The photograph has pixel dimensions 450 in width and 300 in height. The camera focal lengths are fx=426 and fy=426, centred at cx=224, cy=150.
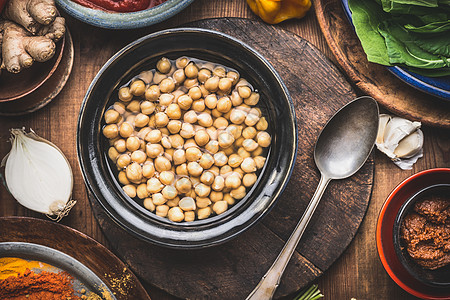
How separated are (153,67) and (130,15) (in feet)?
0.53

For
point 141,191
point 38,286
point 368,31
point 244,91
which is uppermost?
point 368,31

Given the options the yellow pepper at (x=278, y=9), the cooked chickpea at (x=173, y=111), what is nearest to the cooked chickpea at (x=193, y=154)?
the cooked chickpea at (x=173, y=111)

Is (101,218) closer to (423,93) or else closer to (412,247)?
(412,247)

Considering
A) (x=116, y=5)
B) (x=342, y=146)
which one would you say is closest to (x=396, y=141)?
(x=342, y=146)

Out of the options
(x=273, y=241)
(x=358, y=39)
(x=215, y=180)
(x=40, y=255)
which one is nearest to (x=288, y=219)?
(x=273, y=241)

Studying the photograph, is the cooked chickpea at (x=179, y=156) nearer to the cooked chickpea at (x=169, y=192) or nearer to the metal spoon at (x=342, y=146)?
the cooked chickpea at (x=169, y=192)

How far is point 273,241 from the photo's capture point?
49.6 inches

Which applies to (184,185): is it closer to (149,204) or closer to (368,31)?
(149,204)

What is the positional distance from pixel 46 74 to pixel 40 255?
1.72ft

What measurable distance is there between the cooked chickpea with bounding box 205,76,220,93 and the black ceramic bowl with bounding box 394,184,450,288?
2.06ft

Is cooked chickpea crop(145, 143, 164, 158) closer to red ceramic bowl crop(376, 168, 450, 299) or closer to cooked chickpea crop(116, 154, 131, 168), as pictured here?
cooked chickpea crop(116, 154, 131, 168)

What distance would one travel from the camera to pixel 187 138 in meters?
1.27

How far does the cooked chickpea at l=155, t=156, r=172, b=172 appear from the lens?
4.02ft

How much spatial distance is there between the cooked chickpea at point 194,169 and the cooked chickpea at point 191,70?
0.26 metres
